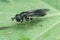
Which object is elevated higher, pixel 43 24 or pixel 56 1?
pixel 56 1

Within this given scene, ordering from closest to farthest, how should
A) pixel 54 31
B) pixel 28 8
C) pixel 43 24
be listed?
pixel 54 31 < pixel 43 24 < pixel 28 8

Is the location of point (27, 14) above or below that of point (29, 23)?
above

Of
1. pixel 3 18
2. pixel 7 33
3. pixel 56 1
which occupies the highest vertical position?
pixel 56 1

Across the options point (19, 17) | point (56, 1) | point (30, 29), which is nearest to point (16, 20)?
point (19, 17)

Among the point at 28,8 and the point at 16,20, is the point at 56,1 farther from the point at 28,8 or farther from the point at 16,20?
the point at 16,20

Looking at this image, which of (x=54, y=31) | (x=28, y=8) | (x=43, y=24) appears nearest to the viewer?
(x=54, y=31)

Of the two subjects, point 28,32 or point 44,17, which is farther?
point 44,17

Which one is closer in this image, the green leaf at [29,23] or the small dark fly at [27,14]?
the green leaf at [29,23]

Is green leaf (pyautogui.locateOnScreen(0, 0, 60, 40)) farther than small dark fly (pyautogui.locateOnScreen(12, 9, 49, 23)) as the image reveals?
No
